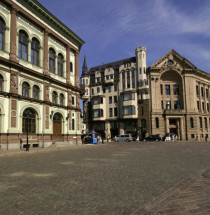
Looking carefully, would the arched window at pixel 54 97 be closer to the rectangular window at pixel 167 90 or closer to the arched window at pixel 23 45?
the arched window at pixel 23 45

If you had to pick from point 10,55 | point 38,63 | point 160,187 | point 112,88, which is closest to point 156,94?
point 112,88

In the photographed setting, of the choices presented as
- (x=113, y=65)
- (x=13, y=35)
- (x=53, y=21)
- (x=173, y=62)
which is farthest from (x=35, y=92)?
(x=113, y=65)

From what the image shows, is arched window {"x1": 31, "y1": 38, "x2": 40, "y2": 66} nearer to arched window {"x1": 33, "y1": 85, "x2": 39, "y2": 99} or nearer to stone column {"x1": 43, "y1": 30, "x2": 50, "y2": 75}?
stone column {"x1": 43, "y1": 30, "x2": 50, "y2": 75}

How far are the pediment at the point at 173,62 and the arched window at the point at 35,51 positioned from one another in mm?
36923

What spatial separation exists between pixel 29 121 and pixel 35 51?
8839mm

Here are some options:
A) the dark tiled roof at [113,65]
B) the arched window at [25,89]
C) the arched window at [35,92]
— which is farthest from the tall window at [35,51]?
the dark tiled roof at [113,65]

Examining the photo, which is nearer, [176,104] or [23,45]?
[23,45]

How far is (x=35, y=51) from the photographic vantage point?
2830 cm

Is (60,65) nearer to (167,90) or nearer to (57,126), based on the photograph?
(57,126)

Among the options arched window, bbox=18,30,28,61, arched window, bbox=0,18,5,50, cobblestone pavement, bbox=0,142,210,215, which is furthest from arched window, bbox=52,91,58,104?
cobblestone pavement, bbox=0,142,210,215

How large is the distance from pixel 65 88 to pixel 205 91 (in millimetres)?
46069

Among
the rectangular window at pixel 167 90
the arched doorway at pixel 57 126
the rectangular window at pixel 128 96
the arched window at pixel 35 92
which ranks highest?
the rectangular window at pixel 167 90

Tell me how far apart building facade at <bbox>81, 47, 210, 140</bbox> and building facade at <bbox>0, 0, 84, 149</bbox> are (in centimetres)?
2645

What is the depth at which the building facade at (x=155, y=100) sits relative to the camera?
188 ft
